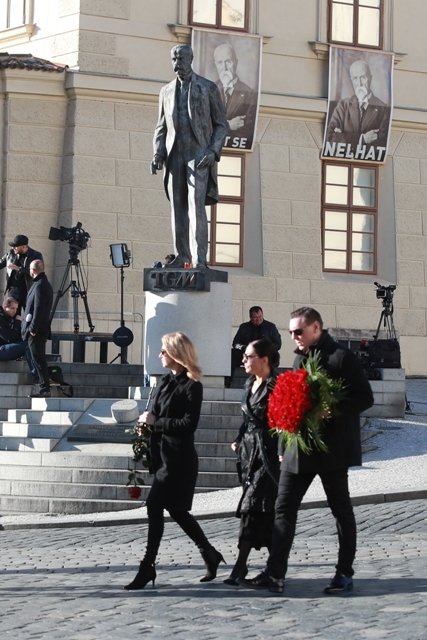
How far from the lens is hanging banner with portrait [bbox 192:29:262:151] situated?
28.6m

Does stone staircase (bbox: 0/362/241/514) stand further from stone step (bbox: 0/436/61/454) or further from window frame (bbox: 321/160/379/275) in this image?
window frame (bbox: 321/160/379/275)

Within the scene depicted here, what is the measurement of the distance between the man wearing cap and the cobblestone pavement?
744 cm

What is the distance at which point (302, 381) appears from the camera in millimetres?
9930

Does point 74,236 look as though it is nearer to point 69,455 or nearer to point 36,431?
point 36,431

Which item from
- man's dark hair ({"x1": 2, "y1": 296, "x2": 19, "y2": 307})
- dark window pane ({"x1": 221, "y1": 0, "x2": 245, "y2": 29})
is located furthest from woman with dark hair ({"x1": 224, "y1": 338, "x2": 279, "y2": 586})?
dark window pane ({"x1": 221, "y1": 0, "x2": 245, "y2": 29})

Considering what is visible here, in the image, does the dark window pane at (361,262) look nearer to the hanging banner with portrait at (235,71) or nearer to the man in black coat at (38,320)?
the hanging banner with portrait at (235,71)

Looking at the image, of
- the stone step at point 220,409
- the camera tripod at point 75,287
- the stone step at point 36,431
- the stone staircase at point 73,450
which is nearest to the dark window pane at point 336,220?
the camera tripod at point 75,287

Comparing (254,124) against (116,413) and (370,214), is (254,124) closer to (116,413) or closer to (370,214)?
(370,214)

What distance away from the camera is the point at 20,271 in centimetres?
2120

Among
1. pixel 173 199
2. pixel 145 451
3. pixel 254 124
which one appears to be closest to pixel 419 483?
pixel 173 199

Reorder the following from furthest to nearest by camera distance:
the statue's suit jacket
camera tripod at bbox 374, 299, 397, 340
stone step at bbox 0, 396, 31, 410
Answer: camera tripod at bbox 374, 299, 397, 340 < stone step at bbox 0, 396, 31, 410 < the statue's suit jacket

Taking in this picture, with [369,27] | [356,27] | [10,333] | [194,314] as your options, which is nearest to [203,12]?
[356,27]

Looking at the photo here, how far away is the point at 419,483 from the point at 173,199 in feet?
16.7

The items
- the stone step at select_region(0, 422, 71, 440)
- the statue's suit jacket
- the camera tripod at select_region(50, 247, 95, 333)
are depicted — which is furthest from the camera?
the camera tripod at select_region(50, 247, 95, 333)
